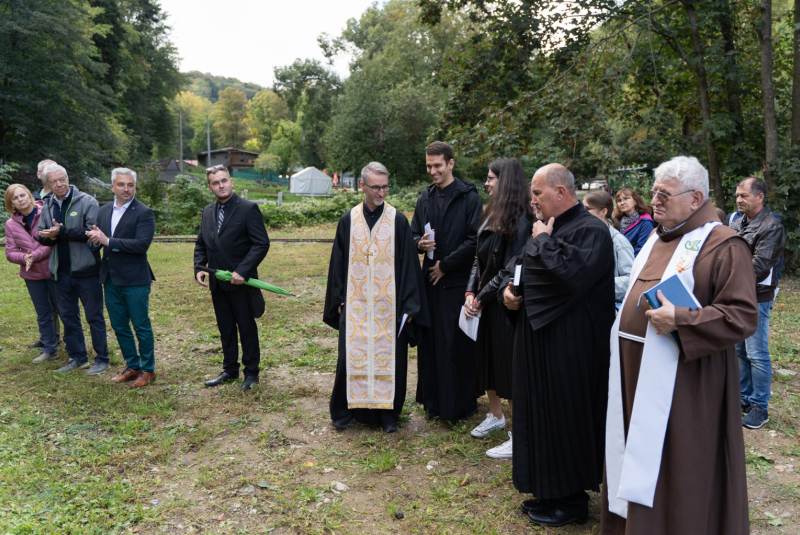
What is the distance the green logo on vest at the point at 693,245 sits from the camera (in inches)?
105

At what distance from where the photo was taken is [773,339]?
7238mm

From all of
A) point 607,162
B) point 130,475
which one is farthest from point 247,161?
point 130,475

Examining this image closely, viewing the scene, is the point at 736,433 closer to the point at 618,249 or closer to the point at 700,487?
the point at 700,487

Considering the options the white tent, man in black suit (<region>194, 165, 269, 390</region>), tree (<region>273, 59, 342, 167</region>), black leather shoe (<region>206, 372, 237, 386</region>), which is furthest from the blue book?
tree (<region>273, 59, 342, 167</region>)

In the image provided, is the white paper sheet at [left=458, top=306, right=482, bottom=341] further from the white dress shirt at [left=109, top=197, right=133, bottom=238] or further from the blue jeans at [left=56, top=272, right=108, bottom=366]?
the blue jeans at [left=56, top=272, right=108, bottom=366]

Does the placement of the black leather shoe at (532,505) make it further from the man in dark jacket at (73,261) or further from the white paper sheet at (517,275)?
the man in dark jacket at (73,261)

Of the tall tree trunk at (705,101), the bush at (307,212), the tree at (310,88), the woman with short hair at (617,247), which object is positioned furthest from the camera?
the tree at (310,88)

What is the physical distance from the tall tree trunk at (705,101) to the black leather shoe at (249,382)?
10.5m

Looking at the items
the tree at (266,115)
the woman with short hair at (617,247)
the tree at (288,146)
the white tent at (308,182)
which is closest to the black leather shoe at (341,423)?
the woman with short hair at (617,247)

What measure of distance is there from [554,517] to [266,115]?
282 ft

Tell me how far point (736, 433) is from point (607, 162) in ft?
28.4

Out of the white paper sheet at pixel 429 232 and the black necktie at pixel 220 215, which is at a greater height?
the black necktie at pixel 220 215

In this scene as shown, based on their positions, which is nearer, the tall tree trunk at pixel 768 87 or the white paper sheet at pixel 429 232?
the white paper sheet at pixel 429 232

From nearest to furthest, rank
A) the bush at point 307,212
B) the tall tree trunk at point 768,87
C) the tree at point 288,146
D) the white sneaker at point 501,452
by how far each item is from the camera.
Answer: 1. the white sneaker at point 501,452
2. the tall tree trunk at point 768,87
3. the bush at point 307,212
4. the tree at point 288,146
